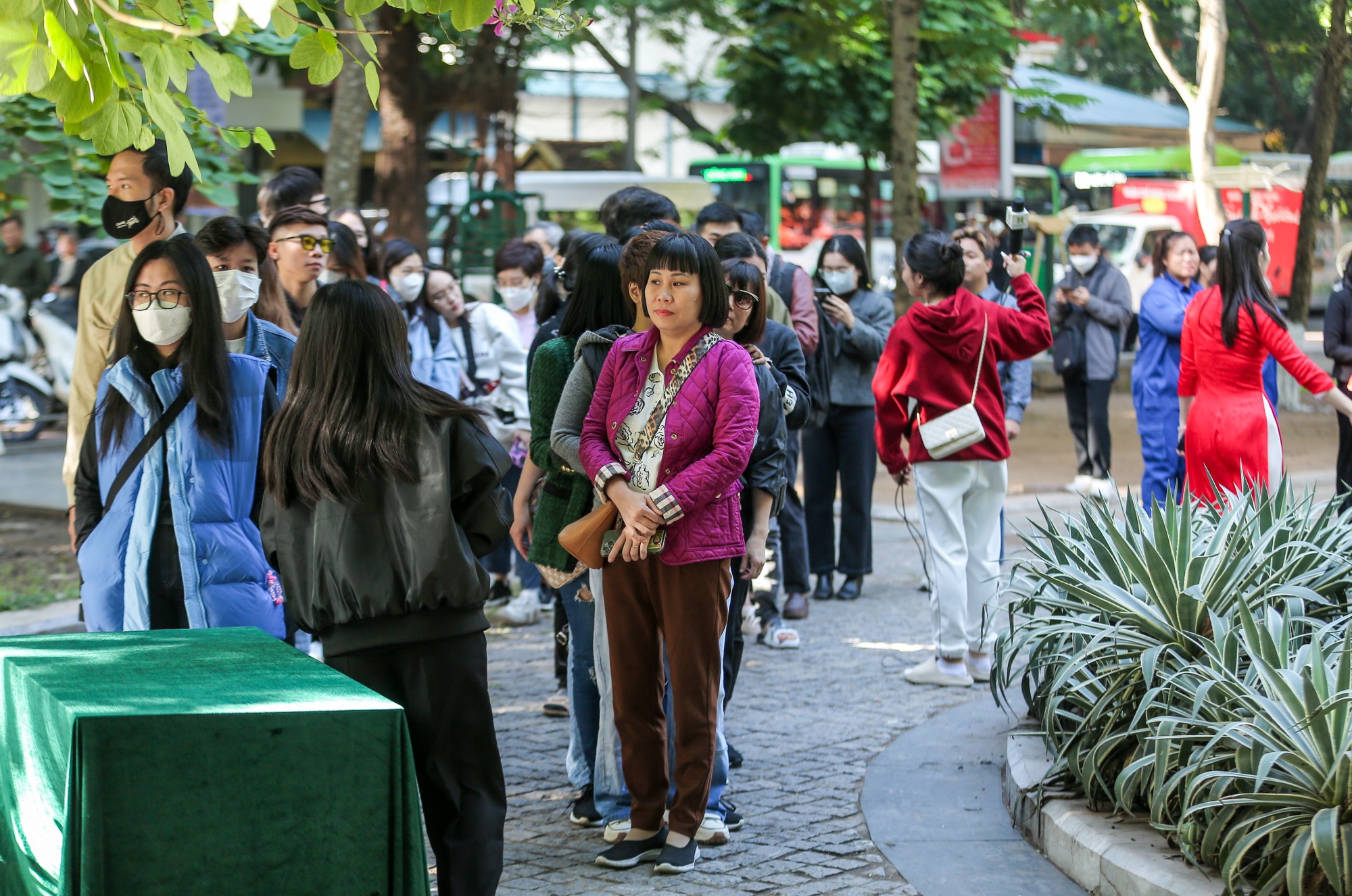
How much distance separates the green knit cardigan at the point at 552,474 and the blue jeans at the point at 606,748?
17cm

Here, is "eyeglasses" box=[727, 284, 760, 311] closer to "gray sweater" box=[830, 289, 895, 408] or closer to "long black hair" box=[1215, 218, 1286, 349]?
"long black hair" box=[1215, 218, 1286, 349]

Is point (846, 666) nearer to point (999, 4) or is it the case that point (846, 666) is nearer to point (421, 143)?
point (421, 143)

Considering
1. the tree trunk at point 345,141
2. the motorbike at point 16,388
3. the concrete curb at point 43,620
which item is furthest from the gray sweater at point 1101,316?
the motorbike at point 16,388

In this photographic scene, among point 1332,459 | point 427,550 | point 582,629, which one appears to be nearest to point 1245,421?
point 582,629

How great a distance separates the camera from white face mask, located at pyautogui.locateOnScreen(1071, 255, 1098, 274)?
11633 millimetres

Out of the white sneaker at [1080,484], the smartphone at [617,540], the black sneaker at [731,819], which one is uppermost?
the smartphone at [617,540]

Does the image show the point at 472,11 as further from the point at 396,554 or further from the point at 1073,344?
the point at 1073,344

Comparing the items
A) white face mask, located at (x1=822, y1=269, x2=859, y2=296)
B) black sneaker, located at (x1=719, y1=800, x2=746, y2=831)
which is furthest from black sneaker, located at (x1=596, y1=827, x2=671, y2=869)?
white face mask, located at (x1=822, y1=269, x2=859, y2=296)

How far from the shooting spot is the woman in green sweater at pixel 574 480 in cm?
466

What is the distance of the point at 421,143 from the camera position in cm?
1460

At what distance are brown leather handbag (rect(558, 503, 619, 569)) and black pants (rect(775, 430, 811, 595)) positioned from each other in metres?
3.37

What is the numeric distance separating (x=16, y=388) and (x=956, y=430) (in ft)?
38.8

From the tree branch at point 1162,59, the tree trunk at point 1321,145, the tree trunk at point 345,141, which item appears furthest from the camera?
the tree trunk at point 1321,145

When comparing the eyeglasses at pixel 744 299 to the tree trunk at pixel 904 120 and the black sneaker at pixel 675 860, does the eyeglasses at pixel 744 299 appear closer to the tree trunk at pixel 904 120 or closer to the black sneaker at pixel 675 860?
the black sneaker at pixel 675 860
